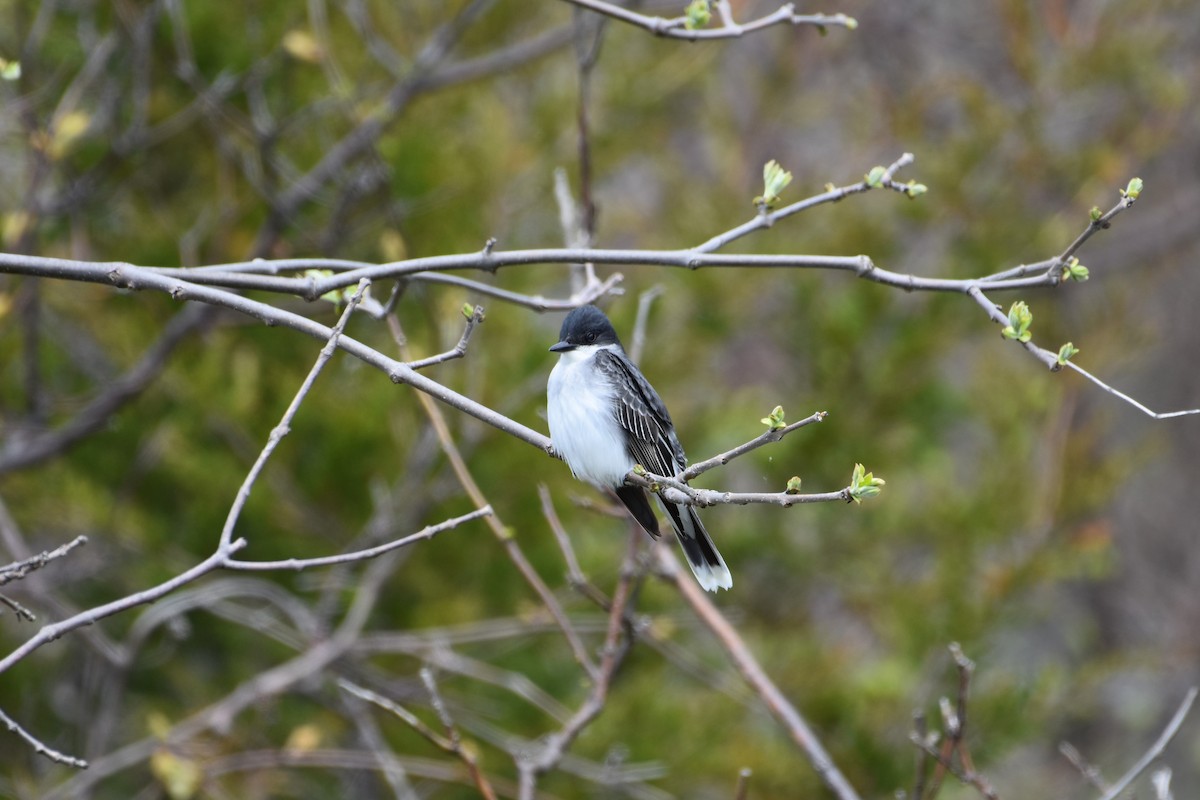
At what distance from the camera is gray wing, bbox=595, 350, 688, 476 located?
3631 mm

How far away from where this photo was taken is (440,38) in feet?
17.7

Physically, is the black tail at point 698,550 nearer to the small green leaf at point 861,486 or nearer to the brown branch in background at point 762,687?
the brown branch in background at point 762,687

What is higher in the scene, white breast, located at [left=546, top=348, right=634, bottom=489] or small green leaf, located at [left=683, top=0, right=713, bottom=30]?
small green leaf, located at [left=683, top=0, right=713, bottom=30]

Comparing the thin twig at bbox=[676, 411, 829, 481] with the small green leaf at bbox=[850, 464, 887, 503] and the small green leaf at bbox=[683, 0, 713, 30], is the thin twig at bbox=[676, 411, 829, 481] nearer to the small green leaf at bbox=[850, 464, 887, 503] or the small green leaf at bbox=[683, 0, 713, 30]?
the small green leaf at bbox=[850, 464, 887, 503]

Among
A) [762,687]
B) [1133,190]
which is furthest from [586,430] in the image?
[1133,190]

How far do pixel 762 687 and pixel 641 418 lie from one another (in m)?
0.89

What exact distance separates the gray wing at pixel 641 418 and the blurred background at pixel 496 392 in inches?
33.3

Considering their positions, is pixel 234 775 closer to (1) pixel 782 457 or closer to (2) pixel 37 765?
(2) pixel 37 765

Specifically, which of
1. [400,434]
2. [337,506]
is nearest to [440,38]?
[400,434]

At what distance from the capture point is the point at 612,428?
3602 millimetres

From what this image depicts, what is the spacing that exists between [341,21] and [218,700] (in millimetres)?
3293

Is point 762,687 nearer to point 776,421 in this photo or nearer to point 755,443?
point 776,421

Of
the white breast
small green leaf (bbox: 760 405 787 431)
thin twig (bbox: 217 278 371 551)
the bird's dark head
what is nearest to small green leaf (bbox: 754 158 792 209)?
small green leaf (bbox: 760 405 787 431)

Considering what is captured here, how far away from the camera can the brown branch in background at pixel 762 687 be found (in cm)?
350
